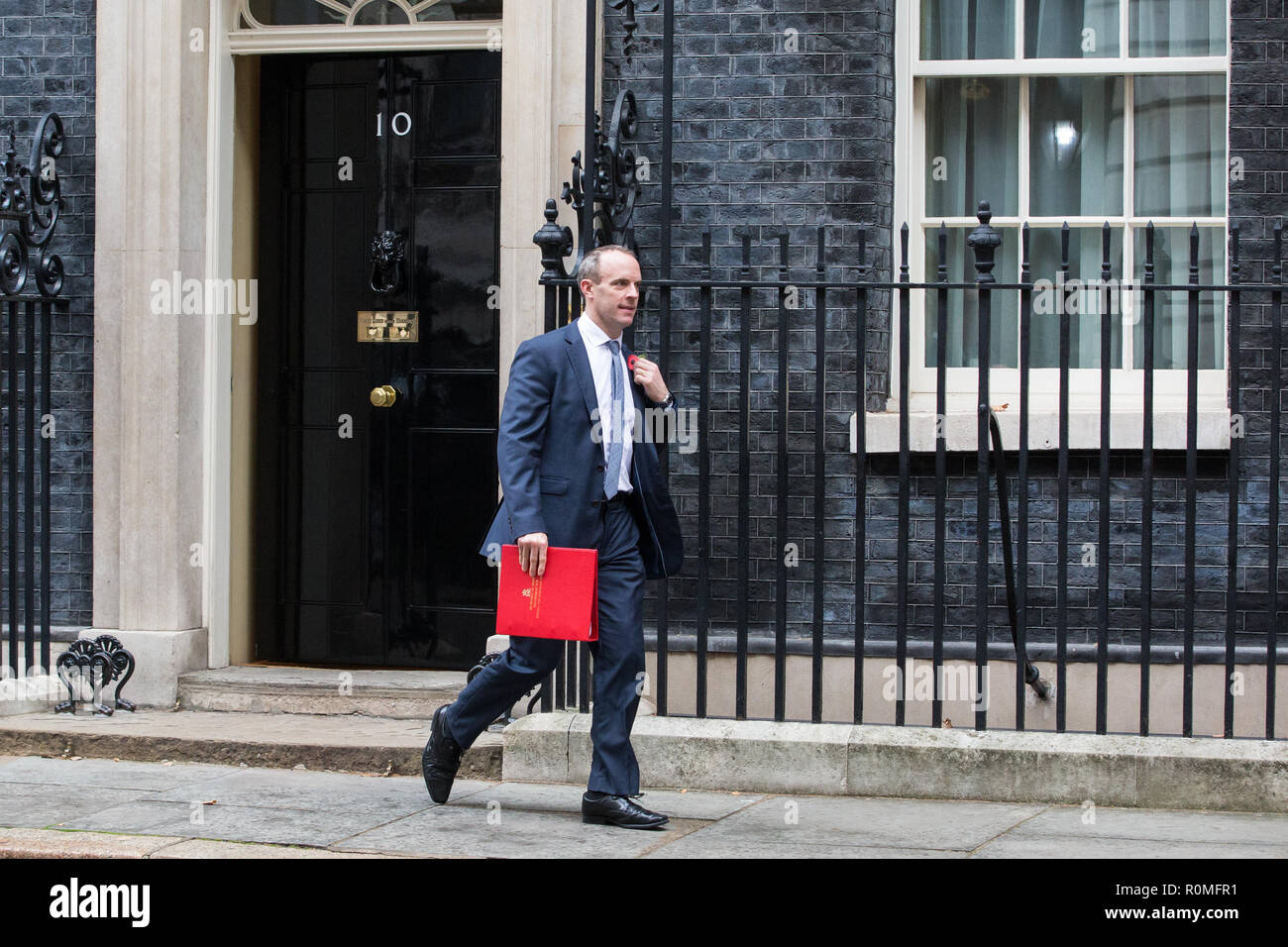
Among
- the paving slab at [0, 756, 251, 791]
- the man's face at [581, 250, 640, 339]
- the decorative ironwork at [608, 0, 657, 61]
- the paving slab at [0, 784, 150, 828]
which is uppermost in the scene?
the decorative ironwork at [608, 0, 657, 61]

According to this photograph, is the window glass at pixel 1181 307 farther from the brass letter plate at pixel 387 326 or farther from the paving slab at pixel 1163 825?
the brass letter plate at pixel 387 326

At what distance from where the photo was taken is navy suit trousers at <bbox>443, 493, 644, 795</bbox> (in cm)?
557

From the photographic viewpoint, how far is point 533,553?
5.42 m

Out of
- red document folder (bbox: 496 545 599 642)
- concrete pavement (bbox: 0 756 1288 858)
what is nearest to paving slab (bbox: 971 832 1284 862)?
concrete pavement (bbox: 0 756 1288 858)

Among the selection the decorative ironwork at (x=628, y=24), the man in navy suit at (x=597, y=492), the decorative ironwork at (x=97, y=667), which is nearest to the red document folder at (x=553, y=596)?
the man in navy suit at (x=597, y=492)

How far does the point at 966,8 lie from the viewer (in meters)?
7.57

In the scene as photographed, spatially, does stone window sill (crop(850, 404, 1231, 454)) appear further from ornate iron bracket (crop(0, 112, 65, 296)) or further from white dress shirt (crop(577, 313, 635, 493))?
ornate iron bracket (crop(0, 112, 65, 296))

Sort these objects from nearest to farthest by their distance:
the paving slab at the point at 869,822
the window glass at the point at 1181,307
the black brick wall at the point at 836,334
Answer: the paving slab at the point at 869,822
the black brick wall at the point at 836,334
the window glass at the point at 1181,307

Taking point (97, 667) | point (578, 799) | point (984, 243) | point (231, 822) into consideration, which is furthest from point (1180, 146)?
point (97, 667)

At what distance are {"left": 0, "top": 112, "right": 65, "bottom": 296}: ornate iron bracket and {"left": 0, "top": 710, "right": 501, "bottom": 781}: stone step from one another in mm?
2013

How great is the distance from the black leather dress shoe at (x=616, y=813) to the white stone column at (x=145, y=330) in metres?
2.89

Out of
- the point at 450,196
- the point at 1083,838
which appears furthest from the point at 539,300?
the point at 1083,838

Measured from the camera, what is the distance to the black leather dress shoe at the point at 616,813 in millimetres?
5516

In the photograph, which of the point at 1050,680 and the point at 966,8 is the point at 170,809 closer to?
the point at 1050,680
